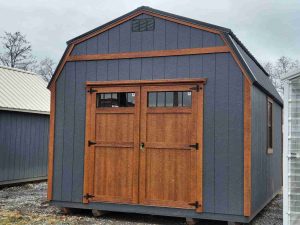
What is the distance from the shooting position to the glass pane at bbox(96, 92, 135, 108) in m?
7.66

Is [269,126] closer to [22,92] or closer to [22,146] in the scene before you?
[22,146]

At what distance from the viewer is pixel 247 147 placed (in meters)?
6.77

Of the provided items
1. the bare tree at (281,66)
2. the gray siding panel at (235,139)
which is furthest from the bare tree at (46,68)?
the gray siding panel at (235,139)

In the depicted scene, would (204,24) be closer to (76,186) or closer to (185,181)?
(185,181)

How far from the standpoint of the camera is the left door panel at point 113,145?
753 cm

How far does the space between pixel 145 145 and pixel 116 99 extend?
3.28 ft

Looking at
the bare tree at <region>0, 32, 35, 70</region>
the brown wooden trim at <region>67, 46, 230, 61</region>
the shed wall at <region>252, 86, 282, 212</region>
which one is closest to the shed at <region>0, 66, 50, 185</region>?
the brown wooden trim at <region>67, 46, 230, 61</region>

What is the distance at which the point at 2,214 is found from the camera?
792 cm

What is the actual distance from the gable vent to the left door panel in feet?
3.46

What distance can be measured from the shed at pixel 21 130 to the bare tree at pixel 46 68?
1946cm

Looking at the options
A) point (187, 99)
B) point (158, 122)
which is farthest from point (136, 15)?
point (158, 122)

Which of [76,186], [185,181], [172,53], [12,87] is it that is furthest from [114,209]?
[12,87]

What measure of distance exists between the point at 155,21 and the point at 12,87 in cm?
702

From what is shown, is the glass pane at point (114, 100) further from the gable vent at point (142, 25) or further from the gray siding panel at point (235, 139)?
the gray siding panel at point (235, 139)
